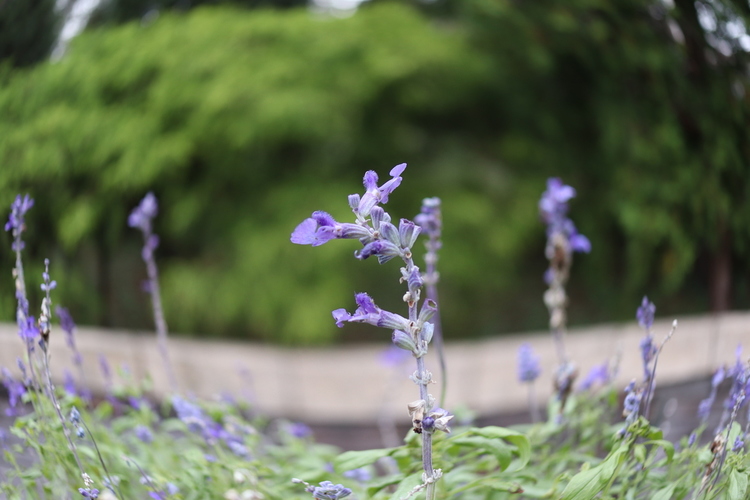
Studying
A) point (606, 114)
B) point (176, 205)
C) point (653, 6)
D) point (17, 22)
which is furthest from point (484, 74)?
point (17, 22)

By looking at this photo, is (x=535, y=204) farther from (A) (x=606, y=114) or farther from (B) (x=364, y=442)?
(B) (x=364, y=442)

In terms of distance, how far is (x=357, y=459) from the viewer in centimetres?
62

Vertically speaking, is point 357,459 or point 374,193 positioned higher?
point 374,193

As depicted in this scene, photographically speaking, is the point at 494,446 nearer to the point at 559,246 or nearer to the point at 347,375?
the point at 559,246

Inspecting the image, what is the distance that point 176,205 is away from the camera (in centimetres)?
202

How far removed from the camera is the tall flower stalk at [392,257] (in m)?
0.45

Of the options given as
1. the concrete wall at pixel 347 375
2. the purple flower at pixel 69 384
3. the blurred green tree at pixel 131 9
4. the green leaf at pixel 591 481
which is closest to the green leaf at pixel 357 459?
the green leaf at pixel 591 481

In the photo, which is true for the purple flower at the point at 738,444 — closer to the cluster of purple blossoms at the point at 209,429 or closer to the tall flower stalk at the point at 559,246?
the tall flower stalk at the point at 559,246

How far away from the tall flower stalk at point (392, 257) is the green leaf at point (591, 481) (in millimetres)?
138

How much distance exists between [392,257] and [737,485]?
0.36 meters

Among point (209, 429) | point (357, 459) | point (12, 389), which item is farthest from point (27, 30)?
point (357, 459)

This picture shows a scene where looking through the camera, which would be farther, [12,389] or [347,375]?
[347,375]

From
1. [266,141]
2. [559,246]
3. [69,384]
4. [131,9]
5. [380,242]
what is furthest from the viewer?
[266,141]

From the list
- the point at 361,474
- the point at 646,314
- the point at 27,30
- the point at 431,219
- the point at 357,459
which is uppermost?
the point at 27,30
